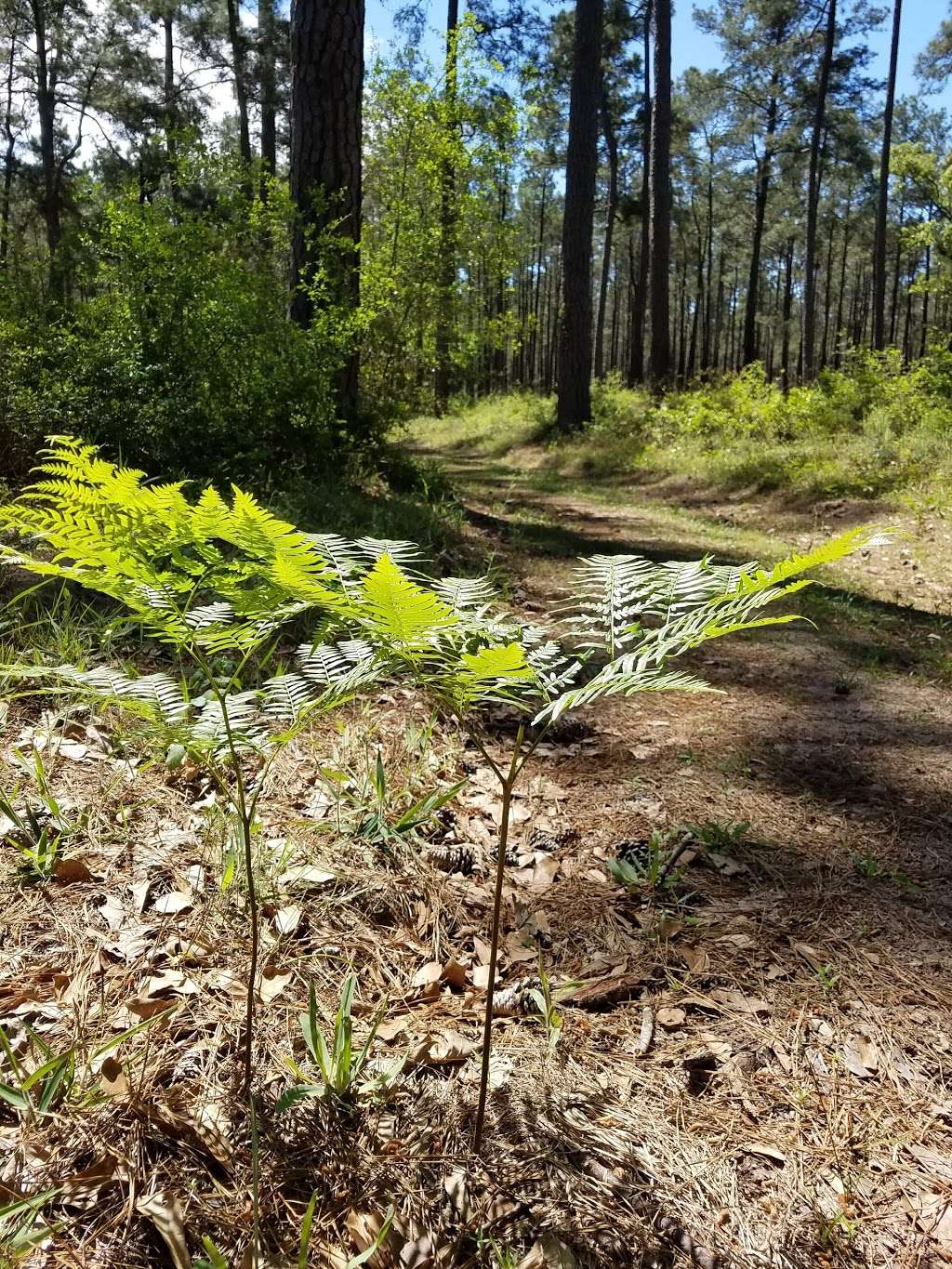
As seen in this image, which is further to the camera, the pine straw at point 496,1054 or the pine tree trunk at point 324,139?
the pine tree trunk at point 324,139

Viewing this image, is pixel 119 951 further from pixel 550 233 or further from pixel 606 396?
pixel 550 233

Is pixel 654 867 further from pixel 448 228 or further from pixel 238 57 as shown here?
pixel 238 57

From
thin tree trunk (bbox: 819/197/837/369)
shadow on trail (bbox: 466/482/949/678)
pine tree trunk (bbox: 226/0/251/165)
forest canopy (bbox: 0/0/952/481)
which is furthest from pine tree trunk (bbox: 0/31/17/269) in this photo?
thin tree trunk (bbox: 819/197/837/369)

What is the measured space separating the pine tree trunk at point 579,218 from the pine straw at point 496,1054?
12.1 m

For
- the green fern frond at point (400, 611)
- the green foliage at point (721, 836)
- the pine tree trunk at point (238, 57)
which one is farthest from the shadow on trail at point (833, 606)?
the pine tree trunk at point (238, 57)

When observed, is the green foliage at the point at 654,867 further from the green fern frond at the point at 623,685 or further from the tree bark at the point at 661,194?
the tree bark at the point at 661,194

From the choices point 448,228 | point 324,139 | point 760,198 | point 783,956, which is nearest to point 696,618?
point 783,956

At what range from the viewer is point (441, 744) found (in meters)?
2.80

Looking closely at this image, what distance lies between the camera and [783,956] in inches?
73.9

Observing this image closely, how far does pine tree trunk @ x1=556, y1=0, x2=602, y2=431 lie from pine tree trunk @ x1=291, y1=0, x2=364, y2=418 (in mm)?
6661

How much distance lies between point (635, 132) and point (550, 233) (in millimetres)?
20263

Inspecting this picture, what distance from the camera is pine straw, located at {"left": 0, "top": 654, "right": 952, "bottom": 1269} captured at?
1233 millimetres

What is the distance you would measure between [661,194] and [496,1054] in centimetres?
1605

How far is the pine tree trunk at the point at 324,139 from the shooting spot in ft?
19.6
